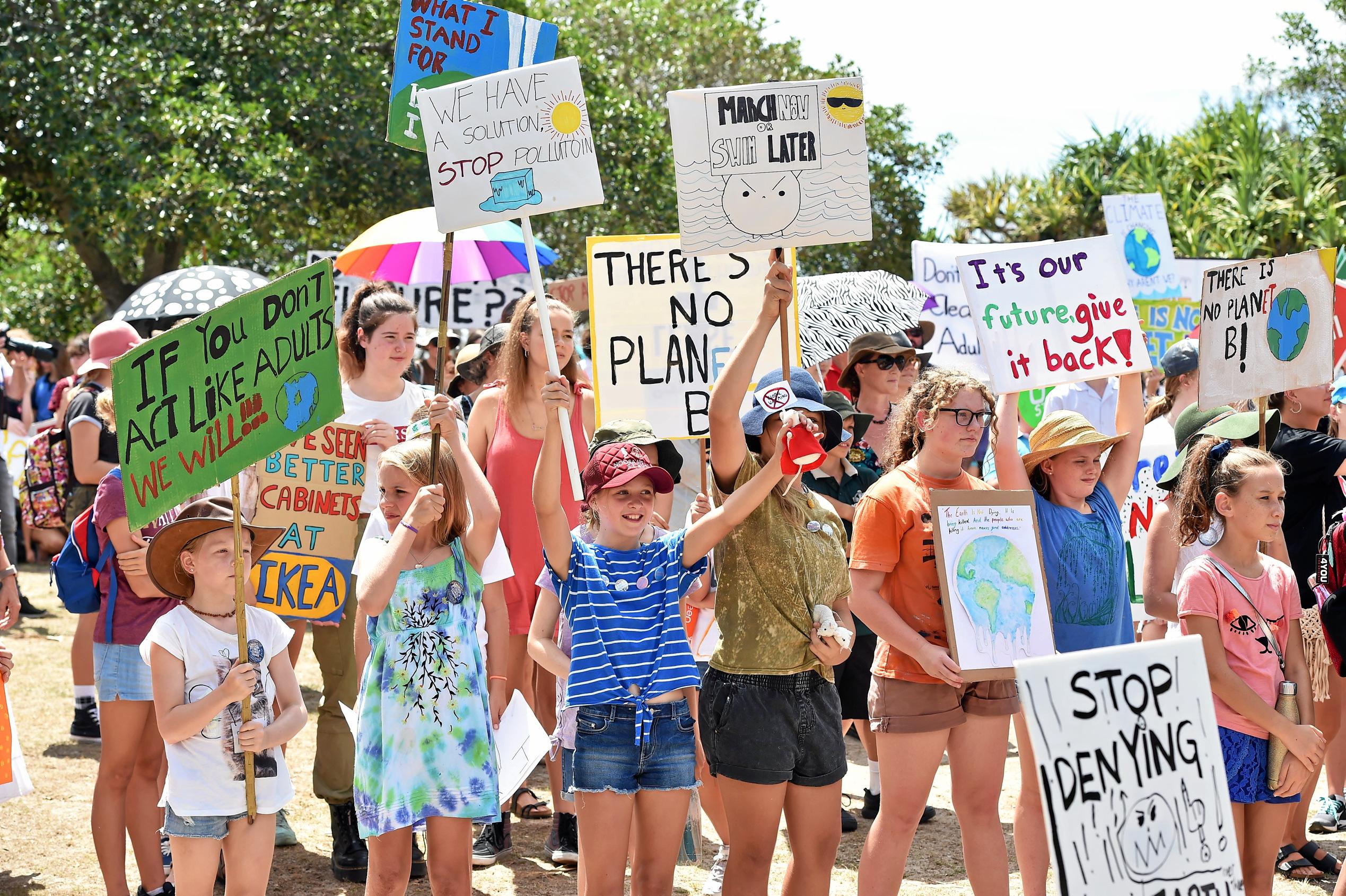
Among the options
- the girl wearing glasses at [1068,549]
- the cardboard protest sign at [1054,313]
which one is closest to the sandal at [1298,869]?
the girl wearing glasses at [1068,549]

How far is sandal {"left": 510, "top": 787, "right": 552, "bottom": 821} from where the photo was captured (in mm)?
6297

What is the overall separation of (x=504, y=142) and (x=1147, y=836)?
3.15m

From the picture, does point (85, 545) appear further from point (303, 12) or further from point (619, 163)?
point (619, 163)

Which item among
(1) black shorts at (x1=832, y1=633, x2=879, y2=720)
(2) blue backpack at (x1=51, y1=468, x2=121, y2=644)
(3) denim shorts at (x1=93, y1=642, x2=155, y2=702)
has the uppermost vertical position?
(2) blue backpack at (x1=51, y1=468, x2=121, y2=644)

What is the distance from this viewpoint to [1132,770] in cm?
294

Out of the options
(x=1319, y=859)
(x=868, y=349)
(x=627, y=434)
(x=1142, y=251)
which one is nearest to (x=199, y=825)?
(x=627, y=434)

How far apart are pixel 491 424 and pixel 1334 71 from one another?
3254 centimetres

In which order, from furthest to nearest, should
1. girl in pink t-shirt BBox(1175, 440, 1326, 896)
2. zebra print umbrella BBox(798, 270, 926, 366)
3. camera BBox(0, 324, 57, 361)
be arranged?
camera BBox(0, 324, 57, 361) → zebra print umbrella BBox(798, 270, 926, 366) → girl in pink t-shirt BBox(1175, 440, 1326, 896)

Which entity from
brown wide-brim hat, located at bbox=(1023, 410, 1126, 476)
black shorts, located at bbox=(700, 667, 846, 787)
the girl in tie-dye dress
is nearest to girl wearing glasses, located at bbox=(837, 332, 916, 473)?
brown wide-brim hat, located at bbox=(1023, 410, 1126, 476)

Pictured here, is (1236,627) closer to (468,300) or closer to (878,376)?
(878,376)

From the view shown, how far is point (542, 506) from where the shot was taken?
4234 millimetres

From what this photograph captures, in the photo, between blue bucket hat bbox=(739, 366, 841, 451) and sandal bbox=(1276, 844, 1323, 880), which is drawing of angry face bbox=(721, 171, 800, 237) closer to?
blue bucket hat bbox=(739, 366, 841, 451)

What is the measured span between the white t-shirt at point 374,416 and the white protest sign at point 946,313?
16.7 feet

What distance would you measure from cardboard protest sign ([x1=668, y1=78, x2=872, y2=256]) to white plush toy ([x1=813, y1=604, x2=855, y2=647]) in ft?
4.09
